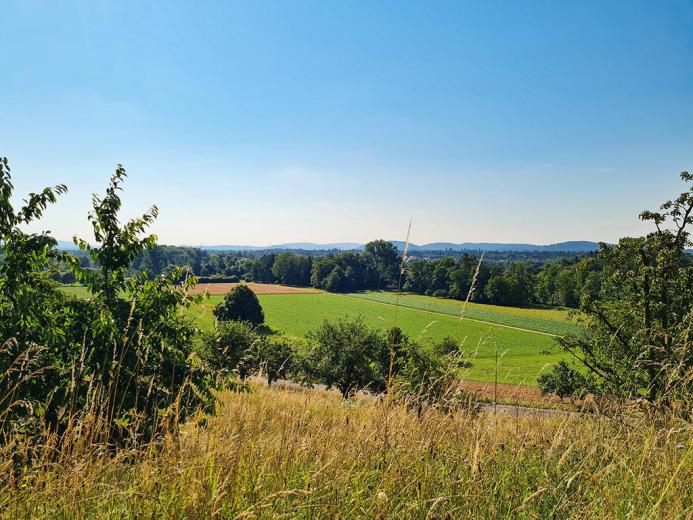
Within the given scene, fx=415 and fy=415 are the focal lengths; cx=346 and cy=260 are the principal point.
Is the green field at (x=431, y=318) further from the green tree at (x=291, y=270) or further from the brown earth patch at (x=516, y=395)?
the brown earth patch at (x=516, y=395)

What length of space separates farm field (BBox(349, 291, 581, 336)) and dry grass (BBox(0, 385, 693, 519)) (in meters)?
66.5

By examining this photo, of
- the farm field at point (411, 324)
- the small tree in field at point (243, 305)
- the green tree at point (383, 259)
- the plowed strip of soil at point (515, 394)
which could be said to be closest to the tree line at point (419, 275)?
the green tree at point (383, 259)

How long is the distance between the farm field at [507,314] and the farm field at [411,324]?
289cm

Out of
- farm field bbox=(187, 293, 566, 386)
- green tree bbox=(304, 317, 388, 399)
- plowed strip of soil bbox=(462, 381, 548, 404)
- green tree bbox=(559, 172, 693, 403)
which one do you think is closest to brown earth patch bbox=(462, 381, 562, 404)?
plowed strip of soil bbox=(462, 381, 548, 404)

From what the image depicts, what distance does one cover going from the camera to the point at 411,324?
75312mm

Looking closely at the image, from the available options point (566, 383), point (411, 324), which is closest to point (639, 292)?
point (566, 383)

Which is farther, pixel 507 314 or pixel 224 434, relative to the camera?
pixel 507 314

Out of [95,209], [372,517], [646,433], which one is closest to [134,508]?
[372,517]

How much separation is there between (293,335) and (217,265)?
77444mm

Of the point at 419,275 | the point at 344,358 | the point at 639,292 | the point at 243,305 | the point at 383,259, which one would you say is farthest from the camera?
the point at 383,259

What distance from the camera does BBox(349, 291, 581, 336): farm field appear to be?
75.6 metres

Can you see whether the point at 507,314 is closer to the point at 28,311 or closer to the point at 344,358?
the point at 344,358

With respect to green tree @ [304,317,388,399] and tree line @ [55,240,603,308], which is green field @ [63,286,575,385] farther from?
green tree @ [304,317,388,399]

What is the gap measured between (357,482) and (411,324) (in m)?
74.4
